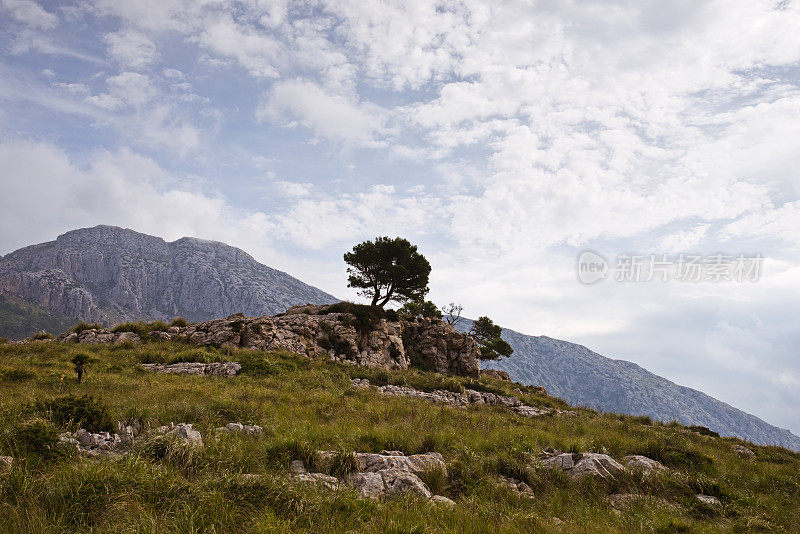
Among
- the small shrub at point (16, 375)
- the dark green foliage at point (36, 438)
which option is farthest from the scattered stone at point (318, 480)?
the small shrub at point (16, 375)

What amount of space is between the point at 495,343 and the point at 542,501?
6023cm

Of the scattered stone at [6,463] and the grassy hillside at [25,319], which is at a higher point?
the scattered stone at [6,463]

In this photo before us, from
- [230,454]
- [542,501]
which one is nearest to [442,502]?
[542,501]

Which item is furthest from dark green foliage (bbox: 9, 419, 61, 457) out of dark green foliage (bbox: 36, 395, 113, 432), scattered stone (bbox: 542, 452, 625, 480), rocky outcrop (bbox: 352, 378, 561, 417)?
rocky outcrop (bbox: 352, 378, 561, 417)

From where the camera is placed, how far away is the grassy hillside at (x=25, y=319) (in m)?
162

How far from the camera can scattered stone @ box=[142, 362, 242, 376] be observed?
707 inches

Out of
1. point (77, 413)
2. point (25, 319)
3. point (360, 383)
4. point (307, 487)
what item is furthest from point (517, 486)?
point (25, 319)

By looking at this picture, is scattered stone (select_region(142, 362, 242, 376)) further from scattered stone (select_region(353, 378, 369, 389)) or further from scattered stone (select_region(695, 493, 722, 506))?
scattered stone (select_region(695, 493, 722, 506))

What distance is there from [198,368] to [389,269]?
2844 centimetres

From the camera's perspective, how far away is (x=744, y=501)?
7730 millimetres

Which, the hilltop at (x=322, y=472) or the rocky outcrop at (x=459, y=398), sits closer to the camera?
the hilltop at (x=322, y=472)

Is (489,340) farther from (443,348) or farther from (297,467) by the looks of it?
(297,467)

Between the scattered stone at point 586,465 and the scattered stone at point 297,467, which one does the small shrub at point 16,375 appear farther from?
the scattered stone at point 586,465

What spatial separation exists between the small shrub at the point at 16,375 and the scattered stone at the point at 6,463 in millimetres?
10971
